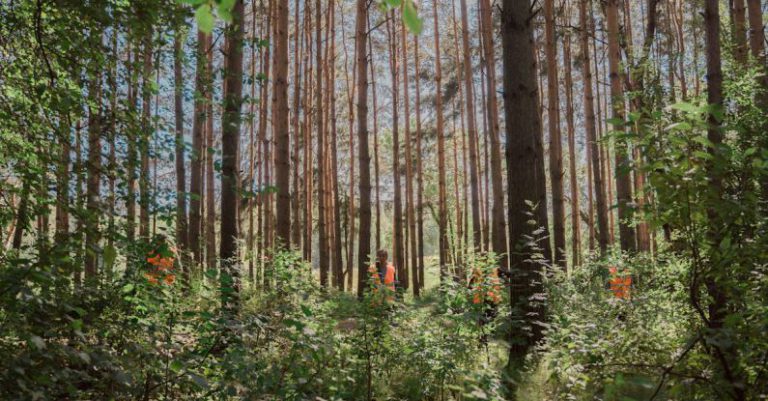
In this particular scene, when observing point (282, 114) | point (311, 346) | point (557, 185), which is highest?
point (282, 114)

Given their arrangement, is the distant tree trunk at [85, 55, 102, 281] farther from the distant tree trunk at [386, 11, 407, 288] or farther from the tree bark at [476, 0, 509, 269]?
the distant tree trunk at [386, 11, 407, 288]

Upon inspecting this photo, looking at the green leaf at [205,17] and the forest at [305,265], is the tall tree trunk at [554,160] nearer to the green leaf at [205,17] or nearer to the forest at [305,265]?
the forest at [305,265]

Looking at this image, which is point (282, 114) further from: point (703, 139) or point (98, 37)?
point (703, 139)

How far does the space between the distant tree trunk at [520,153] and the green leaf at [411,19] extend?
3.86m

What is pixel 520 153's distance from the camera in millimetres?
5043

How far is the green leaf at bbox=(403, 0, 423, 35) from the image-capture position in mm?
1282

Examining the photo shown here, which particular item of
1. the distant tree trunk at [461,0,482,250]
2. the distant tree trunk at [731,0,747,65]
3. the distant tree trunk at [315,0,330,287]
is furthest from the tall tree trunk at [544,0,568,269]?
the distant tree trunk at [315,0,330,287]

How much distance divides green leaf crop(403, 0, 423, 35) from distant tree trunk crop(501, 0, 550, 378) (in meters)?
3.86

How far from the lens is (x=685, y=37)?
840 inches

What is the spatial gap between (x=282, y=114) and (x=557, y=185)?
5344 millimetres

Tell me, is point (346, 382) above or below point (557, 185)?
below

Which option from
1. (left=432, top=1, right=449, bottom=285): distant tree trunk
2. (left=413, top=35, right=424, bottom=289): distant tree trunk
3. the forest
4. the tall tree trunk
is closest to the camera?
the forest

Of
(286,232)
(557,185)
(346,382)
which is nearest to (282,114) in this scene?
(286,232)

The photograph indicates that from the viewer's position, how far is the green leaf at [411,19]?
1282mm
